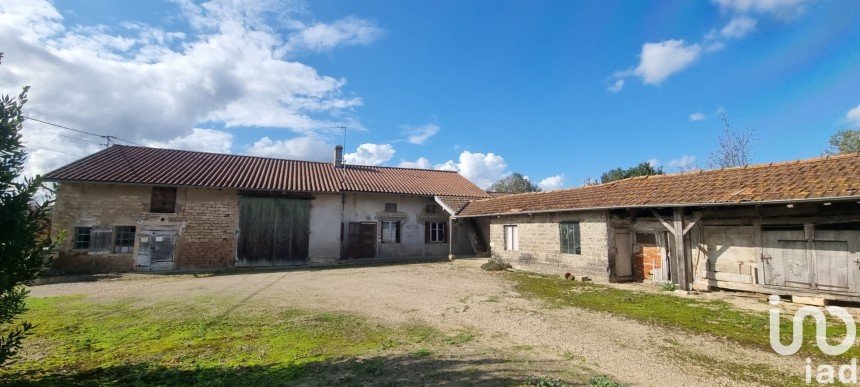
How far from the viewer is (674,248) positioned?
11086mm

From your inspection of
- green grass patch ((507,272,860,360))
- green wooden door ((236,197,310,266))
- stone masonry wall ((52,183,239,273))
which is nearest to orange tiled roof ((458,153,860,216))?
green grass patch ((507,272,860,360))

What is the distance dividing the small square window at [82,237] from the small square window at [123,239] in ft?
2.78

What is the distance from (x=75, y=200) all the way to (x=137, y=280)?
489cm

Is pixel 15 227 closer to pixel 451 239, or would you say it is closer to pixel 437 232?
pixel 451 239

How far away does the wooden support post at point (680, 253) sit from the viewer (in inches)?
403

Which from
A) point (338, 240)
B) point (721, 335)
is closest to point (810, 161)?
point (721, 335)

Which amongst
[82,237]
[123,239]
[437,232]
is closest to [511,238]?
[437,232]

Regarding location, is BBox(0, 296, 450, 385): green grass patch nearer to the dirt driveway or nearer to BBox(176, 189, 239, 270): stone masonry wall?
the dirt driveway

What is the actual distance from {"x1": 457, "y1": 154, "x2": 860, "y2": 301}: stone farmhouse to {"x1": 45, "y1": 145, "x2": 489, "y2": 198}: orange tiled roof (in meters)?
9.18

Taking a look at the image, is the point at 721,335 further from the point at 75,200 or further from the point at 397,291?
the point at 75,200

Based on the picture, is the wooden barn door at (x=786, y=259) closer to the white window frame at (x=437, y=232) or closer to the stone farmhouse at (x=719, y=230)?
the stone farmhouse at (x=719, y=230)

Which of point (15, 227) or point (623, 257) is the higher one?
point (15, 227)

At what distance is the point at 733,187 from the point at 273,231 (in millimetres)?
16899

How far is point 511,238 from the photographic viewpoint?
16703 millimetres
